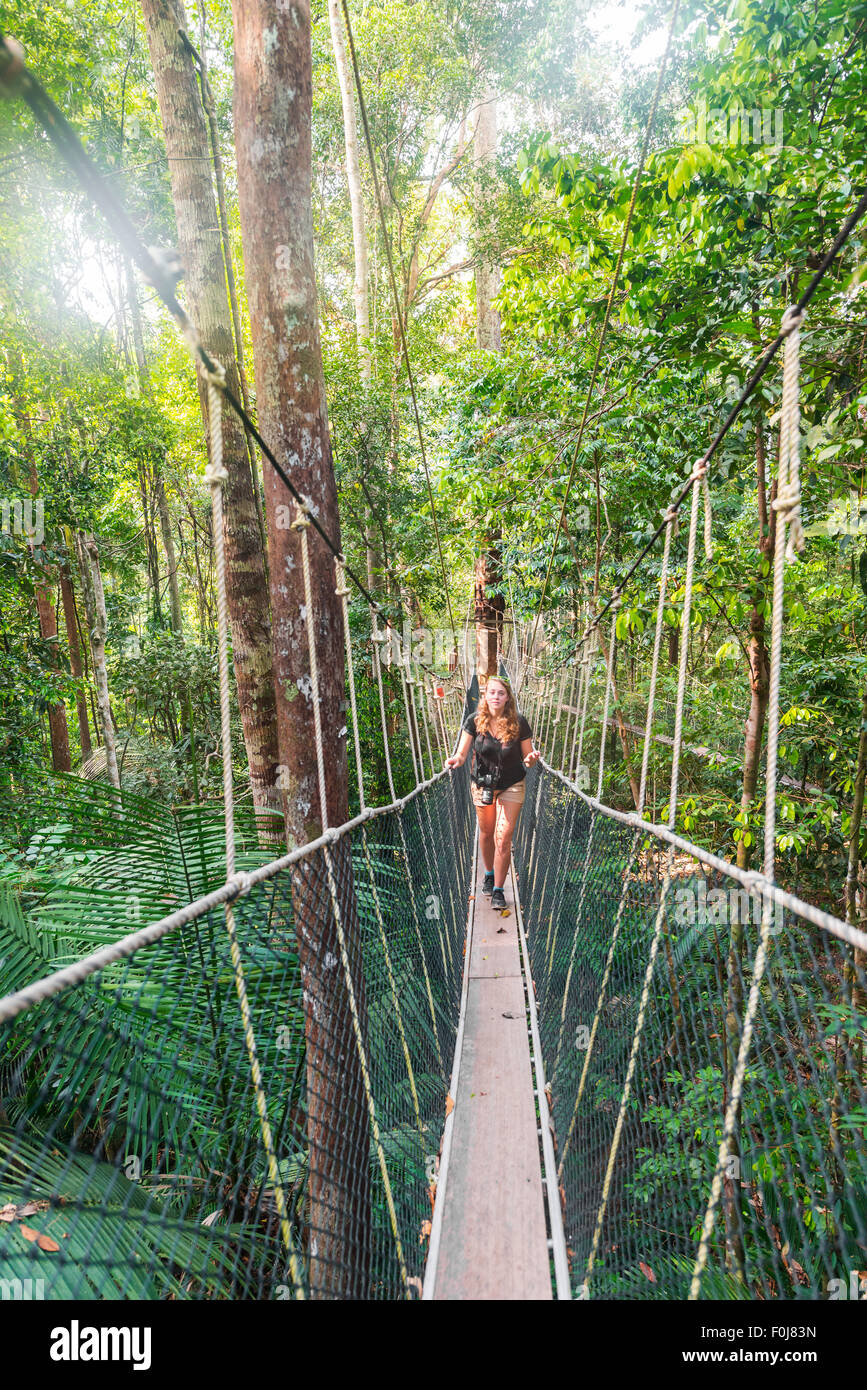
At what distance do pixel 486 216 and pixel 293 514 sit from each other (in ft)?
18.6

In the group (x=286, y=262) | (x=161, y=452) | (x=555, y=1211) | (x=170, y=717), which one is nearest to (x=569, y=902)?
(x=555, y=1211)

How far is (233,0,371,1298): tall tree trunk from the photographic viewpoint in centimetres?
119

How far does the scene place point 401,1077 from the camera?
56.9 inches

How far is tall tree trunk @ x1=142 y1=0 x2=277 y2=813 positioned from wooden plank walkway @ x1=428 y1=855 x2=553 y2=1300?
877 millimetres

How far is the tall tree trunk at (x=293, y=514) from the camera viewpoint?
119 cm

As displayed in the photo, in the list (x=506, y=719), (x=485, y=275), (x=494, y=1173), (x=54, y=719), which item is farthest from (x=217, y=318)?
(x=485, y=275)

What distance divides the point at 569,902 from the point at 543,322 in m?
1.77

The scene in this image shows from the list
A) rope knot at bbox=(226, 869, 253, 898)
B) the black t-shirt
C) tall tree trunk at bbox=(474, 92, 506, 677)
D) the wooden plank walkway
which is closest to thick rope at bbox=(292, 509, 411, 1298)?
the wooden plank walkway

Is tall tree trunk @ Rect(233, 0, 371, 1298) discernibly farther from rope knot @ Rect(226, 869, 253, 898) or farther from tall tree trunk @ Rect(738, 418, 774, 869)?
tall tree trunk @ Rect(738, 418, 774, 869)

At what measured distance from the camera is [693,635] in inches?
217

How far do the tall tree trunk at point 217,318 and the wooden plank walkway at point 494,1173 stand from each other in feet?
2.88

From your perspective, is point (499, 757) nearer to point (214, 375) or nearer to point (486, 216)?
point (214, 375)

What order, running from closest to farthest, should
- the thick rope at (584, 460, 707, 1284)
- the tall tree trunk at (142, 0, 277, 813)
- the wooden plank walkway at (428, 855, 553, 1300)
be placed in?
the thick rope at (584, 460, 707, 1284), the wooden plank walkway at (428, 855, 553, 1300), the tall tree trunk at (142, 0, 277, 813)

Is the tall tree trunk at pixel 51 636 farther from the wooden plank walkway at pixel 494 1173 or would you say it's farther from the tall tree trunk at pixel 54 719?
the wooden plank walkway at pixel 494 1173
